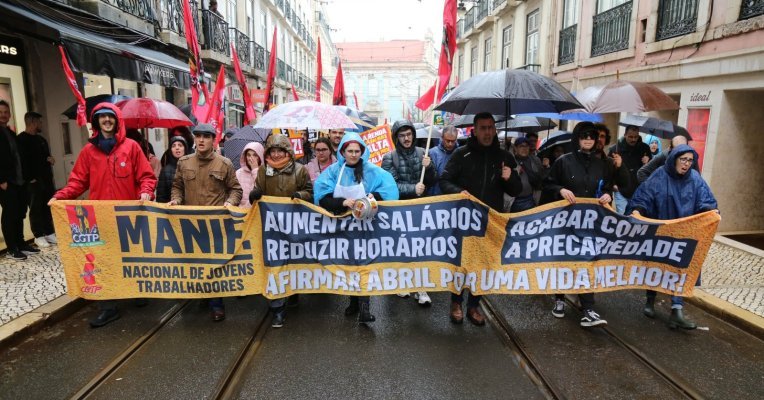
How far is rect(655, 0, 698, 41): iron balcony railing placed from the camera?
9430 millimetres

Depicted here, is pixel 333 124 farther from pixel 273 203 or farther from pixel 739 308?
pixel 739 308

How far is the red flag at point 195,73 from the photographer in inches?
280

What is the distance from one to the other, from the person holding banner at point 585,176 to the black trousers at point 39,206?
713 cm

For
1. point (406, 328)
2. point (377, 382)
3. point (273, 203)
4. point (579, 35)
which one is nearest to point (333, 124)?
point (273, 203)

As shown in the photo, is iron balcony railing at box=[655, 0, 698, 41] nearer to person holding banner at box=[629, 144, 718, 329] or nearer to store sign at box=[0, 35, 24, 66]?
person holding banner at box=[629, 144, 718, 329]

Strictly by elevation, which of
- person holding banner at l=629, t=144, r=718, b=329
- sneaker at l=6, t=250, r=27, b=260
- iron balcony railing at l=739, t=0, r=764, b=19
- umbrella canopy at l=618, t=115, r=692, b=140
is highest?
iron balcony railing at l=739, t=0, r=764, b=19

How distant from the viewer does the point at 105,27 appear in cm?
933

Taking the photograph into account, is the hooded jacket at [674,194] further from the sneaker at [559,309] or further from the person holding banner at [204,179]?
the person holding banner at [204,179]

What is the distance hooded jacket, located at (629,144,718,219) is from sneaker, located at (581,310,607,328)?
118 centimetres

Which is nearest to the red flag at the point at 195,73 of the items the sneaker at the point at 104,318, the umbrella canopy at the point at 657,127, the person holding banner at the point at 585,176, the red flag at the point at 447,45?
the sneaker at the point at 104,318

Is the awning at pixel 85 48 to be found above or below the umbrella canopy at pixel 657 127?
above

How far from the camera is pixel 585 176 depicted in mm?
4820

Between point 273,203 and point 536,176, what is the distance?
355 cm

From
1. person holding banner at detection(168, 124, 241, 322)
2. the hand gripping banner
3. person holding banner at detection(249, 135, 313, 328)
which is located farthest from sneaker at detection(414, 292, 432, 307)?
person holding banner at detection(168, 124, 241, 322)
